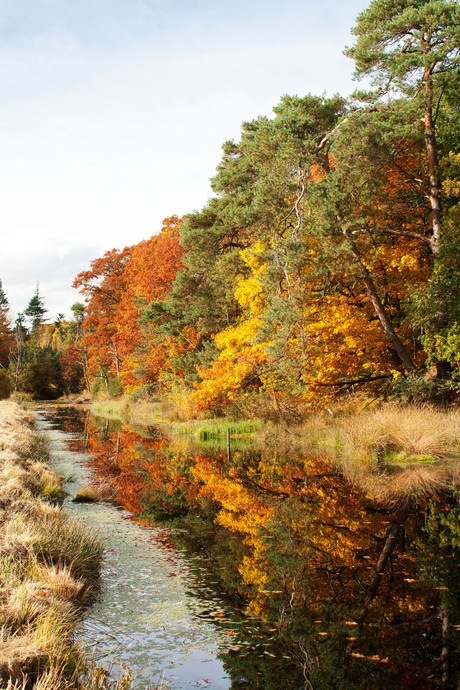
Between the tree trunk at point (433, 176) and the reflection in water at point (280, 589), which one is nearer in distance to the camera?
the reflection in water at point (280, 589)

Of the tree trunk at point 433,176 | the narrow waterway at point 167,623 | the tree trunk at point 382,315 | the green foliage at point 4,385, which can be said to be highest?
the tree trunk at point 433,176

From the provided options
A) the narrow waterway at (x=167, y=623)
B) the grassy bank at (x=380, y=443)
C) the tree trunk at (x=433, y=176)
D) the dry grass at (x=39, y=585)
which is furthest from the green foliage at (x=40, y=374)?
the narrow waterway at (x=167, y=623)

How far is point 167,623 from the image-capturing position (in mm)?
5602

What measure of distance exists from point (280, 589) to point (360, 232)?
12103 millimetres

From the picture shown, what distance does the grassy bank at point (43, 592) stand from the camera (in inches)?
151

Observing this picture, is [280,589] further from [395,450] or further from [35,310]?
[35,310]

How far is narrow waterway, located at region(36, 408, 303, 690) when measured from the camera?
4629mm

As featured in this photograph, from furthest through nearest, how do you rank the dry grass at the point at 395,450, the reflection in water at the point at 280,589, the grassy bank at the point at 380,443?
A: 1. the grassy bank at the point at 380,443
2. the dry grass at the point at 395,450
3. the reflection in water at the point at 280,589

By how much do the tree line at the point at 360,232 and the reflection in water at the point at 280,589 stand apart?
268 inches

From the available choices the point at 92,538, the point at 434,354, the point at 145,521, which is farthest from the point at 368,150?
the point at 92,538

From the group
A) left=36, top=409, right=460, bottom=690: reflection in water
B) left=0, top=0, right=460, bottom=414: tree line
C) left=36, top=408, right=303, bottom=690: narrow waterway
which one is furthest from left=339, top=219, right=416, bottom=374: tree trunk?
left=36, top=408, right=303, bottom=690: narrow waterway

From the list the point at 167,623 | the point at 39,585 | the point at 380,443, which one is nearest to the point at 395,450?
the point at 380,443

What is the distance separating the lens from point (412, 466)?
1404 centimetres

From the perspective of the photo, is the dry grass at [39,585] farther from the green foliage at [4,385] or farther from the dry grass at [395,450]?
the green foliage at [4,385]
